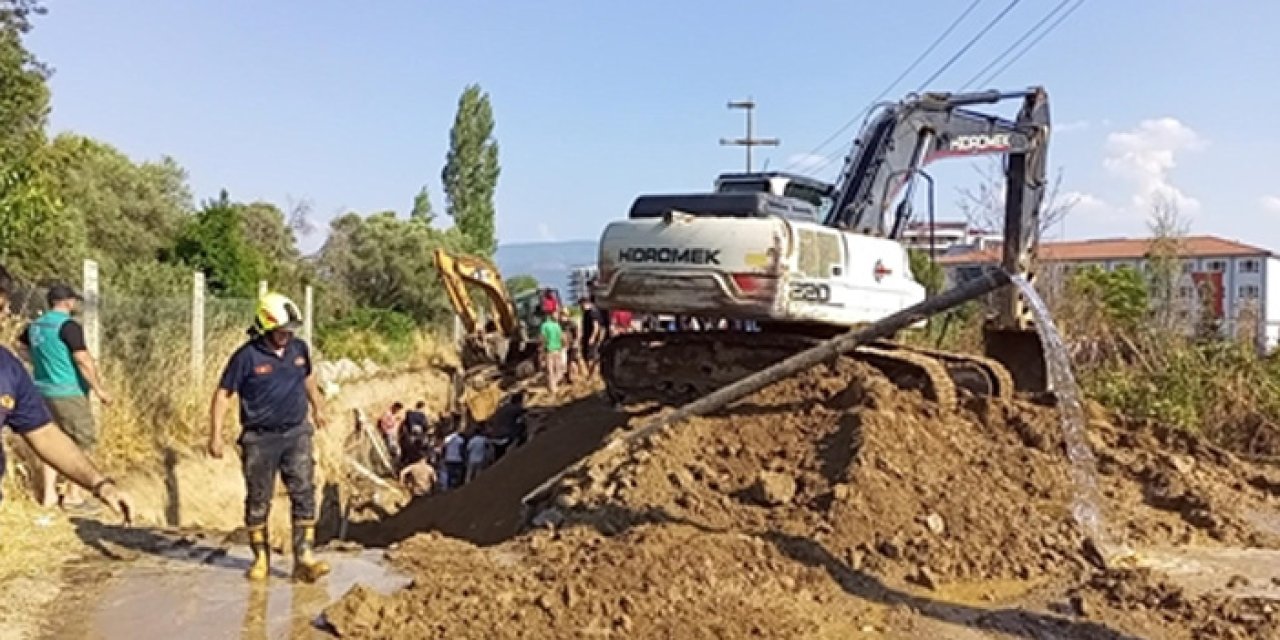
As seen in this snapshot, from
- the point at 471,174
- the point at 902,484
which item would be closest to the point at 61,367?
the point at 902,484

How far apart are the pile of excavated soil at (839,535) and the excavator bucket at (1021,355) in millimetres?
1320

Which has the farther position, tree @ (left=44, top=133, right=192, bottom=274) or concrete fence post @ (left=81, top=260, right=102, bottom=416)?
tree @ (left=44, top=133, right=192, bottom=274)

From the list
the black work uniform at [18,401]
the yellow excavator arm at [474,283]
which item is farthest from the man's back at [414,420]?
the black work uniform at [18,401]

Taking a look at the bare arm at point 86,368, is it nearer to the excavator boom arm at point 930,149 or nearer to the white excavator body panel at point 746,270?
the white excavator body panel at point 746,270

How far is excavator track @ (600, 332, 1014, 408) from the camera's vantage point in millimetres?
9453

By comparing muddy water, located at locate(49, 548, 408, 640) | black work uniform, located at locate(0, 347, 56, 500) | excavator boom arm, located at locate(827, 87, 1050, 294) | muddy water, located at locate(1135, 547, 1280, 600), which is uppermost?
excavator boom arm, located at locate(827, 87, 1050, 294)

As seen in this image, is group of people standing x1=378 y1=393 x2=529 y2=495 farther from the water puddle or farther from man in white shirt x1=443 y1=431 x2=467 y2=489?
the water puddle

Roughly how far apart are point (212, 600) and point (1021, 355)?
311 inches

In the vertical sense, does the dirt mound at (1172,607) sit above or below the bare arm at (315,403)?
below

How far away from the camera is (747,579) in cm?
612

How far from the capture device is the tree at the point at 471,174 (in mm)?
51531

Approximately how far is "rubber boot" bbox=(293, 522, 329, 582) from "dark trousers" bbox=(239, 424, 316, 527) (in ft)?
0.18

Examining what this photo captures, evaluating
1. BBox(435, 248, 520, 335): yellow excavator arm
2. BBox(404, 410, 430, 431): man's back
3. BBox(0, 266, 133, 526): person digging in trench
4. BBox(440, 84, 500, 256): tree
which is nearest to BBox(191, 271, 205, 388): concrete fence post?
BBox(404, 410, 430, 431): man's back

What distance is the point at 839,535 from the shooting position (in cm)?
672
